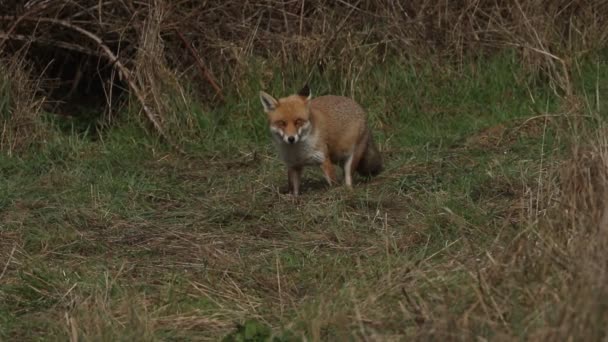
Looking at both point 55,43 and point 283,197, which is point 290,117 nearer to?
point 283,197

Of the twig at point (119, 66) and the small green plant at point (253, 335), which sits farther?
the twig at point (119, 66)

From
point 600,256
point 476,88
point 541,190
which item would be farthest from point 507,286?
point 476,88

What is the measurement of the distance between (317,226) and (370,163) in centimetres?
151

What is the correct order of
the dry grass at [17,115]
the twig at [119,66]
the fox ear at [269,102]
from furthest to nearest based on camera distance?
the twig at [119,66], the dry grass at [17,115], the fox ear at [269,102]

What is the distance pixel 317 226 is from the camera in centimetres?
747

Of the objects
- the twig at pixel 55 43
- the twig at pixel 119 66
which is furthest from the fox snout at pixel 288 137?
the twig at pixel 55 43

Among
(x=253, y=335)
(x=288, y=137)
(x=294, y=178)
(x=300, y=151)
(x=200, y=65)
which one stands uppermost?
(x=253, y=335)

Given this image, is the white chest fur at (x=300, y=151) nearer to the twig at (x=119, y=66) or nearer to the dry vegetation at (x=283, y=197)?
the dry vegetation at (x=283, y=197)

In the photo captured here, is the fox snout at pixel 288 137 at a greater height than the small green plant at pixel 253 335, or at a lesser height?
lesser

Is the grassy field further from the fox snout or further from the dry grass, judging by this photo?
the fox snout

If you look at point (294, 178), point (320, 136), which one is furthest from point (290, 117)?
point (294, 178)

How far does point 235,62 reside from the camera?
10.9 metres

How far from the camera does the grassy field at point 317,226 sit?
200 inches

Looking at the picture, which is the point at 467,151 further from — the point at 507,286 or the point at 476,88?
the point at 507,286
